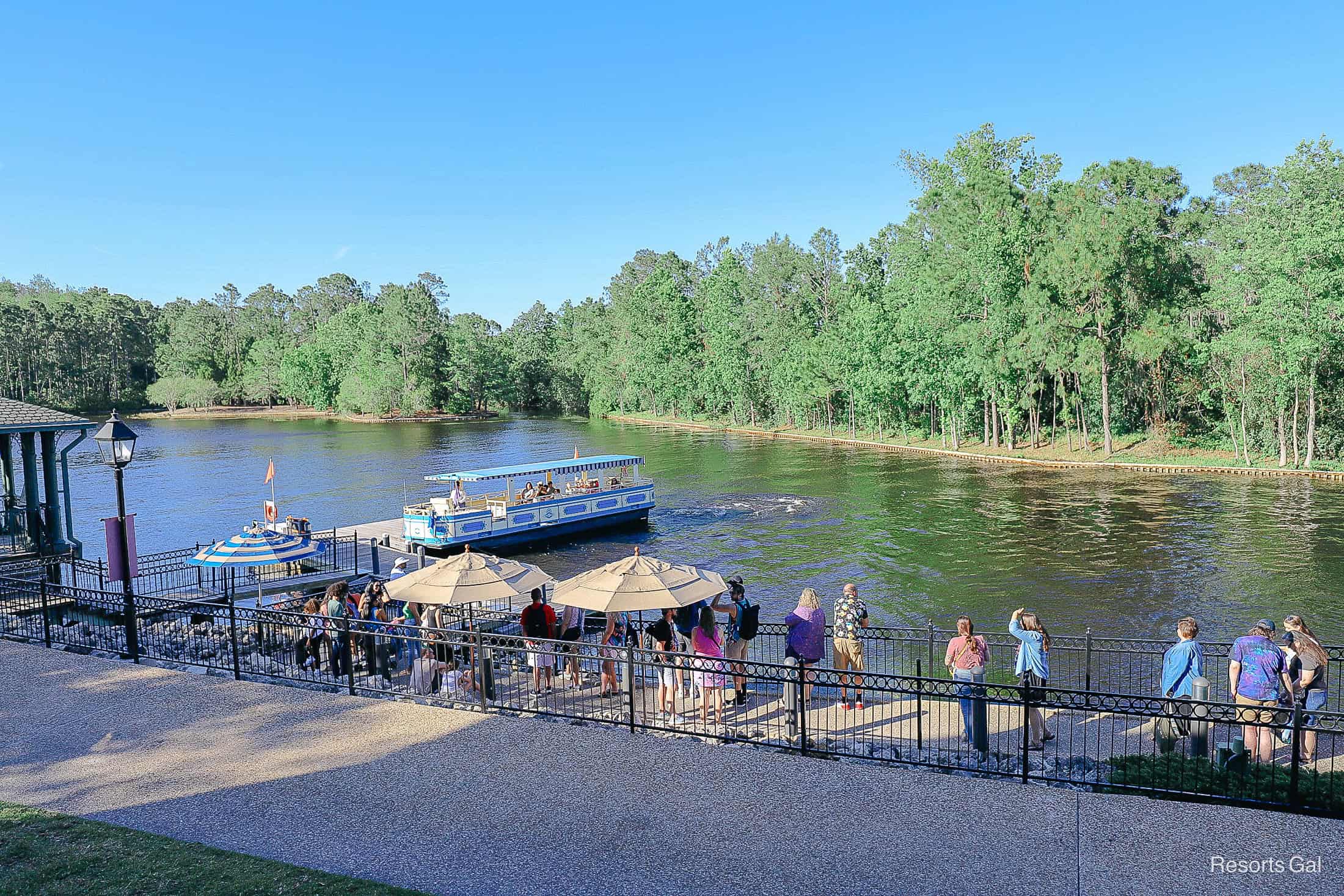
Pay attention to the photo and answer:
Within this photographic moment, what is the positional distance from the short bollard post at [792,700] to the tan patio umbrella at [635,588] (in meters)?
1.87

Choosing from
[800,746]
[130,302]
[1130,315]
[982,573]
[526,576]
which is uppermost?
[130,302]

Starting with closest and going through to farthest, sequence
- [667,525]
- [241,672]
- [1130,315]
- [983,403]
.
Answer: [241,672] < [667,525] < [1130,315] < [983,403]

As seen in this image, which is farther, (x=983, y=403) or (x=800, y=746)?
(x=983, y=403)

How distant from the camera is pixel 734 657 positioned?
14.4 metres

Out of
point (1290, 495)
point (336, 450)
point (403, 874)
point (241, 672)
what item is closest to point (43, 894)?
point (403, 874)

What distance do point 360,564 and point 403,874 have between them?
22172mm

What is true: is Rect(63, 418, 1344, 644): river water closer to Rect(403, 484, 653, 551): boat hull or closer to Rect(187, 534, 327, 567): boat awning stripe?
Rect(403, 484, 653, 551): boat hull

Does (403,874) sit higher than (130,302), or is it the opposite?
(130,302)

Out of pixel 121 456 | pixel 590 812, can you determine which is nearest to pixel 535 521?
pixel 121 456

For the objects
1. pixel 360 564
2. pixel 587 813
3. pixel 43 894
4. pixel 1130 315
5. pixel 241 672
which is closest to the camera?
pixel 43 894

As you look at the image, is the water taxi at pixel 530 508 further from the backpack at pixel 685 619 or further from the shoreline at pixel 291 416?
the shoreline at pixel 291 416

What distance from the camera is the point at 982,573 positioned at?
29.5 meters

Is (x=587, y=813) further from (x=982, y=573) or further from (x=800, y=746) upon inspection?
(x=982, y=573)

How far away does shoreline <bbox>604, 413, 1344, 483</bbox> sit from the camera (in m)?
50.6
